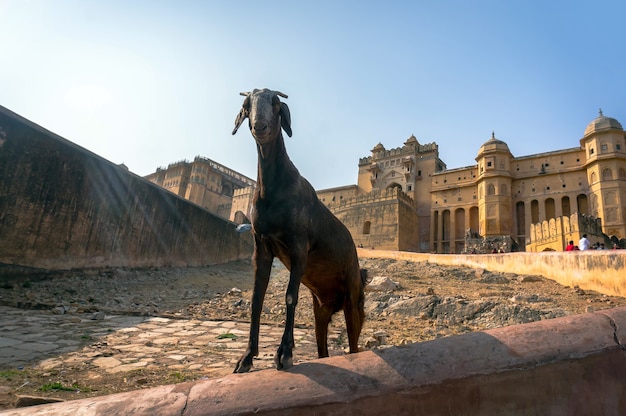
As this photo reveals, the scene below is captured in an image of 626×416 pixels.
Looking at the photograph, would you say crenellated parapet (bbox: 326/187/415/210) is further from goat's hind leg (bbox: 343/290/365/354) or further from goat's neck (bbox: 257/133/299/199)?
goat's neck (bbox: 257/133/299/199)

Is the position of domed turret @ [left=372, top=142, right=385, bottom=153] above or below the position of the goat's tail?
above

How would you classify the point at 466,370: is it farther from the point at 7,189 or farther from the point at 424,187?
the point at 424,187

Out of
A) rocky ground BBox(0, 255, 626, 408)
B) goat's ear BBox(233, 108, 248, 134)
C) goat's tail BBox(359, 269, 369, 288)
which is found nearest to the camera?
goat's ear BBox(233, 108, 248, 134)

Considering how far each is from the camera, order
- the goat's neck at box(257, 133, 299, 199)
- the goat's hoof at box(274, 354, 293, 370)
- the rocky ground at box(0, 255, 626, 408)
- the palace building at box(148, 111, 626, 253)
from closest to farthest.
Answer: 1. the goat's hoof at box(274, 354, 293, 370)
2. the goat's neck at box(257, 133, 299, 199)
3. the rocky ground at box(0, 255, 626, 408)
4. the palace building at box(148, 111, 626, 253)

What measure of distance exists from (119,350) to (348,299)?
8.95ft

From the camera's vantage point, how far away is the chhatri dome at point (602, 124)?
2953cm

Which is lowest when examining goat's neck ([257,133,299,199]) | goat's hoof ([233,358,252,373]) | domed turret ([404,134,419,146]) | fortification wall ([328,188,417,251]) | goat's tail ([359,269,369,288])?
goat's hoof ([233,358,252,373])

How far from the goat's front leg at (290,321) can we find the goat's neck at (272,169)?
0.52 metres

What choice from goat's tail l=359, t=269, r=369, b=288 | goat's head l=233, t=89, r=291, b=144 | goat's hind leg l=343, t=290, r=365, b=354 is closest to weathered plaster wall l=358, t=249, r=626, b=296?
goat's tail l=359, t=269, r=369, b=288

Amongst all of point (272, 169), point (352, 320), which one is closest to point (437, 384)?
point (352, 320)

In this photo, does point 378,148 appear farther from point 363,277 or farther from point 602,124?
point 363,277

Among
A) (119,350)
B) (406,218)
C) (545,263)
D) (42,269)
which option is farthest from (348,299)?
(406,218)

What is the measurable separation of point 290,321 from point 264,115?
1.28 meters

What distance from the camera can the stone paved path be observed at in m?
3.52
